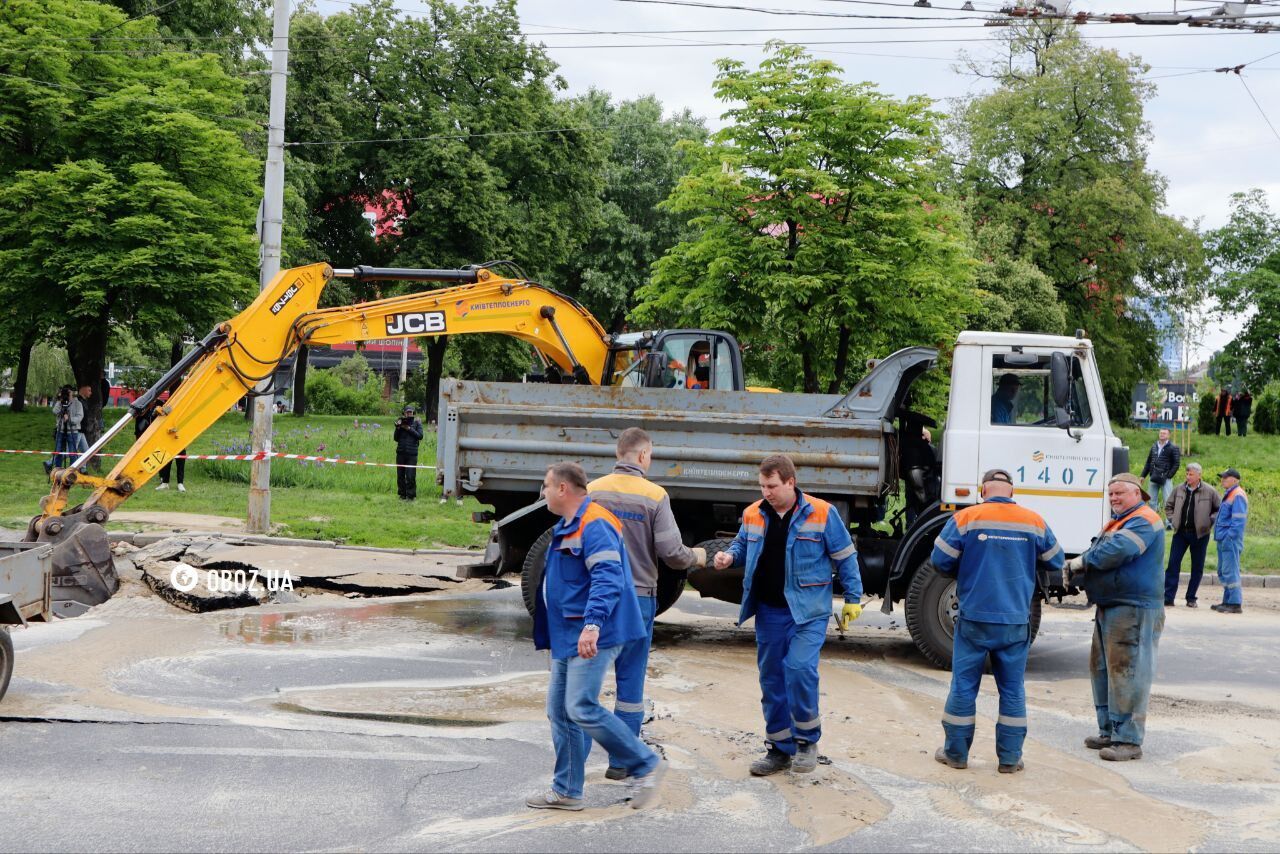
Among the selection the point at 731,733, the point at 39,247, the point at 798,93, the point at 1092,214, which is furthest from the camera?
the point at 1092,214

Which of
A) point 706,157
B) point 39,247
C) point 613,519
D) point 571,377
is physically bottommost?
point 613,519

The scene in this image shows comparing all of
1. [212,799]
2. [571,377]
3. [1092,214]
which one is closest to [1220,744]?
[212,799]

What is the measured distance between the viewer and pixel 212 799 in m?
6.00

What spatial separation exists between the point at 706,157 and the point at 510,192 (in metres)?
18.0

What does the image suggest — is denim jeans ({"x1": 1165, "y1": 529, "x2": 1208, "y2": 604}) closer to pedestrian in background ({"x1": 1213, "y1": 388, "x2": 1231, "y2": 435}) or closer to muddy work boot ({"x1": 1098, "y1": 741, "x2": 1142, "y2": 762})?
muddy work boot ({"x1": 1098, "y1": 741, "x2": 1142, "y2": 762})

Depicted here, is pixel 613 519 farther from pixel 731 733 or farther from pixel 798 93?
pixel 798 93

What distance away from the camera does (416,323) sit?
12.2 meters

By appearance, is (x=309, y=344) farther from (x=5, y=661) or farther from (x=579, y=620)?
(x=579, y=620)

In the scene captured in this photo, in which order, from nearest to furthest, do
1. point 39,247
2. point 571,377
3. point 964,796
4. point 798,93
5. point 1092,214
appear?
point 964,796 < point 571,377 < point 798,93 < point 39,247 < point 1092,214

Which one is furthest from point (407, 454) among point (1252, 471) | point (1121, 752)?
point (1252, 471)

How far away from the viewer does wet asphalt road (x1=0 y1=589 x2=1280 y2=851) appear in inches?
220

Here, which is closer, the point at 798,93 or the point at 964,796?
the point at 964,796

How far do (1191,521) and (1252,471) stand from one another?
48.7 feet

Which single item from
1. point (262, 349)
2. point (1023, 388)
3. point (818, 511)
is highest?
point (262, 349)
